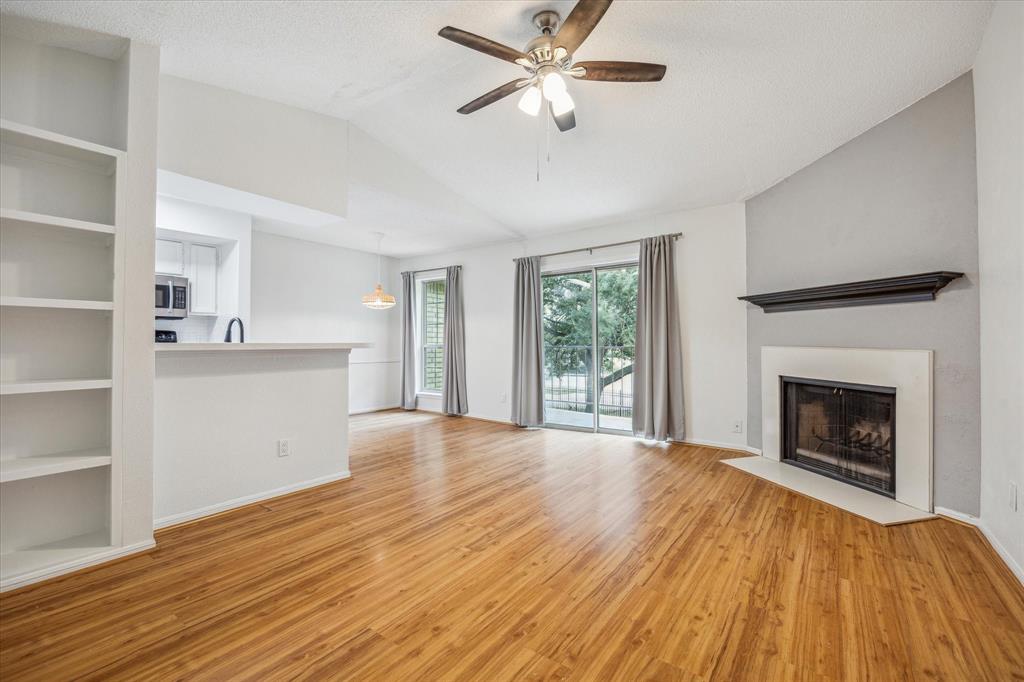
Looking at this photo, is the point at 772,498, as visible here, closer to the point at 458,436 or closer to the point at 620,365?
the point at 620,365

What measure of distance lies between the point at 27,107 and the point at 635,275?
16.7ft

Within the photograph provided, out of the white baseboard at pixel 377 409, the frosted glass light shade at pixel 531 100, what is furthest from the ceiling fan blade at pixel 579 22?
the white baseboard at pixel 377 409

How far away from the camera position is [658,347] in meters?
4.74

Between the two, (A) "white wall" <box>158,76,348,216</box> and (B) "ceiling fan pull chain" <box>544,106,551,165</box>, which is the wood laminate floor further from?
(B) "ceiling fan pull chain" <box>544,106,551,165</box>

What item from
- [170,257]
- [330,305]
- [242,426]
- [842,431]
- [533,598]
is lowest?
[533,598]

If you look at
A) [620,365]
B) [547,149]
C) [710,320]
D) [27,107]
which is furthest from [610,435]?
[27,107]

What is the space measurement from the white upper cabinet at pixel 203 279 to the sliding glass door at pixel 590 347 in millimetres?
4074

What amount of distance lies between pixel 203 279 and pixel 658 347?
525 centimetres

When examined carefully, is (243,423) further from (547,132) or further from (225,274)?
(547,132)

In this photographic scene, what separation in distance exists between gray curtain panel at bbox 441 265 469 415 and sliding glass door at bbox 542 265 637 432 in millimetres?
1460

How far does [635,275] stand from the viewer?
518 cm

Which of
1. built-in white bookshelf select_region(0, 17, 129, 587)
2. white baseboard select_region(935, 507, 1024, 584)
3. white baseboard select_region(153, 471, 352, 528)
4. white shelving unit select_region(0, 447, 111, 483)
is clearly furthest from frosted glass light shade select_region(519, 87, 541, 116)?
white baseboard select_region(935, 507, 1024, 584)

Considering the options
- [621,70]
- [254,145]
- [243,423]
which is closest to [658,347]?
[621,70]

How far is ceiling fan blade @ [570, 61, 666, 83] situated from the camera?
221 centimetres
